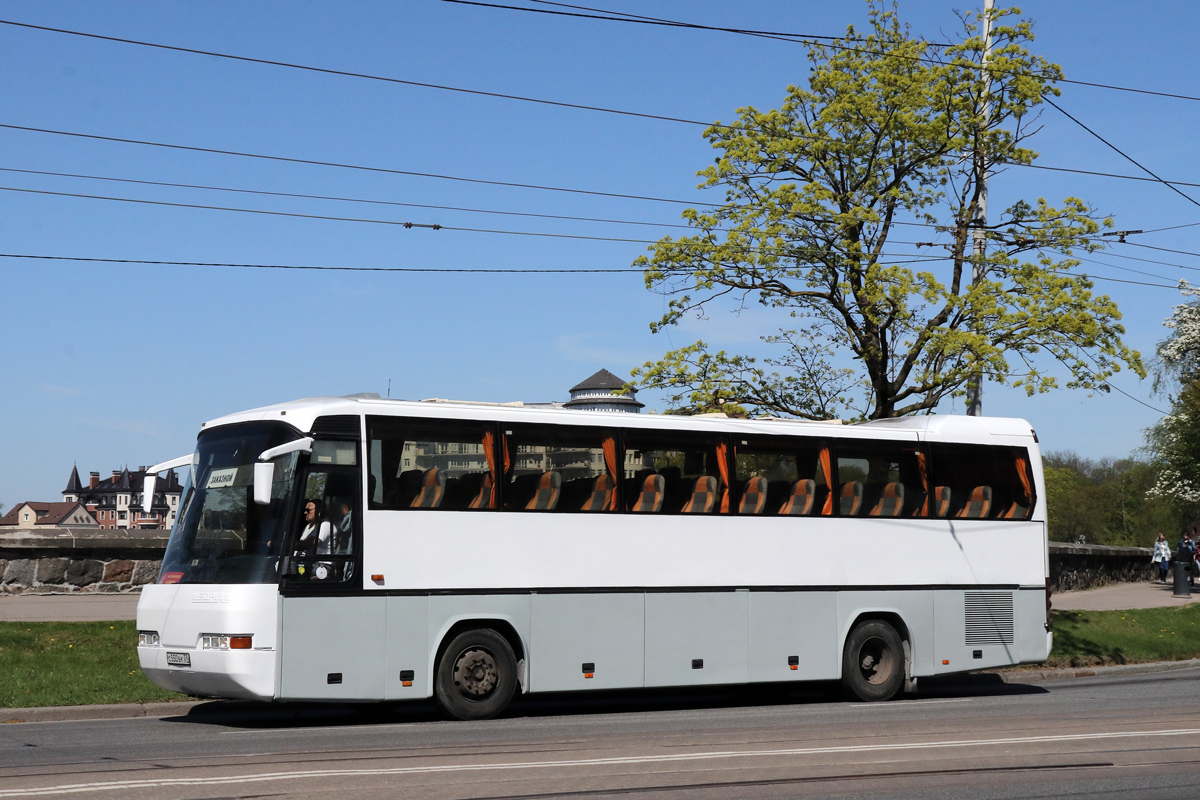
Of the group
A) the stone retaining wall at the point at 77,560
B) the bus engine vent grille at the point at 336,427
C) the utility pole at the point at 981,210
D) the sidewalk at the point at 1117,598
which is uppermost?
the utility pole at the point at 981,210

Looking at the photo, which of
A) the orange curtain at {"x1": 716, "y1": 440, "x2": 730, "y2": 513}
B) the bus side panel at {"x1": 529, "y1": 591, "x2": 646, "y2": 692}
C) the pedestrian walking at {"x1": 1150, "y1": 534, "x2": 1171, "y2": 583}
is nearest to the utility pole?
the orange curtain at {"x1": 716, "y1": 440, "x2": 730, "y2": 513}

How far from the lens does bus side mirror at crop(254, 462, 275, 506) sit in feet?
38.5

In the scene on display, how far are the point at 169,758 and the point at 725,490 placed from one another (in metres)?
7.37

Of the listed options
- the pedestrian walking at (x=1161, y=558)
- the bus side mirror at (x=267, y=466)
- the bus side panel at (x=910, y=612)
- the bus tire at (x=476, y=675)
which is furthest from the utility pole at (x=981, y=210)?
the pedestrian walking at (x=1161, y=558)

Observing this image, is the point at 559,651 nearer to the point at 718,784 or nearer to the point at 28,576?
the point at 718,784

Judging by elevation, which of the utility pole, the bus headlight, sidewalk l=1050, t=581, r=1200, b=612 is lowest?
sidewalk l=1050, t=581, r=1200, b=612

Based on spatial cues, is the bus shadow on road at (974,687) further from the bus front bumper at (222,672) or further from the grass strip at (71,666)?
the grass strip at (71,666)

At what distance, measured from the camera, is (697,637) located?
48.3 feet

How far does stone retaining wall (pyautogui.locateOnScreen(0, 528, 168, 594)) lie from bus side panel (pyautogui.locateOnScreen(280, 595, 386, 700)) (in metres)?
8.75

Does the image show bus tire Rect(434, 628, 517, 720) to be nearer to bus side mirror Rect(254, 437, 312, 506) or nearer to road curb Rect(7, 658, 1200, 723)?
road curb Rect(7, 658, 1200, 723)

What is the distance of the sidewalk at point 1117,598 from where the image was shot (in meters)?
28.9

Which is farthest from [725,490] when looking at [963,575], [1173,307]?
[1173,307]

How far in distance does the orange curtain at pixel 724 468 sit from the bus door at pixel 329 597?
4363 mm

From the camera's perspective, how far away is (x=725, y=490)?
15.2m
